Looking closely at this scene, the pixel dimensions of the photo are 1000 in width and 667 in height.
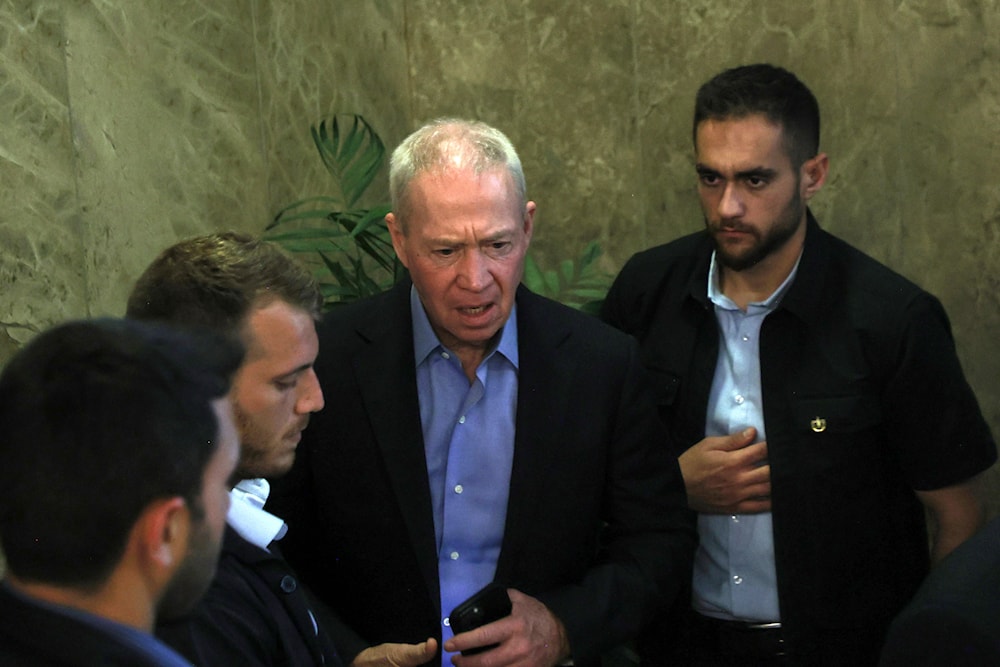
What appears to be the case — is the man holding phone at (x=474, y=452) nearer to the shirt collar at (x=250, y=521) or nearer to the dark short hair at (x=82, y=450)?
the shirt collar at (x=250, y=521)

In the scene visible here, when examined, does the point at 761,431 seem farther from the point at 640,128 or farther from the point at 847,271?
the point at 640,128

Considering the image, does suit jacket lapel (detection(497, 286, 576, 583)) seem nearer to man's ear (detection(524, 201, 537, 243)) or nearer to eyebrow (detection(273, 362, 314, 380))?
man's ear (detection(524, 201, 537, 243))

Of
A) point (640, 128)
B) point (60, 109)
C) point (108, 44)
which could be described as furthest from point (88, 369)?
point (640, 128)

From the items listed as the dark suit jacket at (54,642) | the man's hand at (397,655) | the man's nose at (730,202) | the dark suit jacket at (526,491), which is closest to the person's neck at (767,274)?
the man's nose at (730,202)

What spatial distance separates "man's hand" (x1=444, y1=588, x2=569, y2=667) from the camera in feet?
7.77

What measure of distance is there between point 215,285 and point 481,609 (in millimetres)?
764

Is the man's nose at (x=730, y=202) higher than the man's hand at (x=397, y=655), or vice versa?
the man's nose at (x=730, y=202)

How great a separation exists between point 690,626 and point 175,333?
6.60ft

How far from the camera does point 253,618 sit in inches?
76.5

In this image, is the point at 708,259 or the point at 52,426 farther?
the point at 708,259

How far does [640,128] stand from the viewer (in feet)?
13.9

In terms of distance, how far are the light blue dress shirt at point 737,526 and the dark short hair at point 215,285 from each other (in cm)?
128

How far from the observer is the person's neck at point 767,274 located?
3.12 meters

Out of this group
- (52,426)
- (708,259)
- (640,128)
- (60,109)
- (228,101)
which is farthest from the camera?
(640,128)
